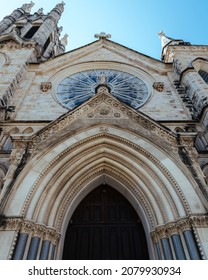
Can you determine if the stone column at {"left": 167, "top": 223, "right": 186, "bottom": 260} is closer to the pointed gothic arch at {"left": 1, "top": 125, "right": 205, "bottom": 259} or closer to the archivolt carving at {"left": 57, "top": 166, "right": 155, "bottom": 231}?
the pointed gothic arch at {"left": 1, "top": 125, "right": 205, "bottom": 259}

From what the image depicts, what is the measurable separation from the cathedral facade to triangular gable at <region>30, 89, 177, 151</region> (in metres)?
0.03

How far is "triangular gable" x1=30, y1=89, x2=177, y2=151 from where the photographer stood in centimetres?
732

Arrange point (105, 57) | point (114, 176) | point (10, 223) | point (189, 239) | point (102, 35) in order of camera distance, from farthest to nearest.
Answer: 1. point (102, 35)
2. point (105, 57)
3. point (114, 176)
4. point (10, 223)
5. point (189, 239)

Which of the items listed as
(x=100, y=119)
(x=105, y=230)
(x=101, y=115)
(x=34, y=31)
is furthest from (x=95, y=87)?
(x=34, y=31)

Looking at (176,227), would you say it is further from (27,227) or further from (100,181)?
(27,227)

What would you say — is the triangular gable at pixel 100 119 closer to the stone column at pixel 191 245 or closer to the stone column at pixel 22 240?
the stone column at pixel 22 240

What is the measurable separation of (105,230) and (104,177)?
1.58 metres

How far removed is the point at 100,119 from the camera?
8.00m

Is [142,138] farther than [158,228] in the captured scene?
Yes

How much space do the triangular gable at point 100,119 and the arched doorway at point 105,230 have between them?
215 cm

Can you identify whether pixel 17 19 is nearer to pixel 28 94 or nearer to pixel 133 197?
pixel 28 94

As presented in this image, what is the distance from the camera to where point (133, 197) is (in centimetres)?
692

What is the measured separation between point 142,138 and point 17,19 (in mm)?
21384

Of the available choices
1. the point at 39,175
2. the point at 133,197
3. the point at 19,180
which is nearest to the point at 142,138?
the point at 133,197
